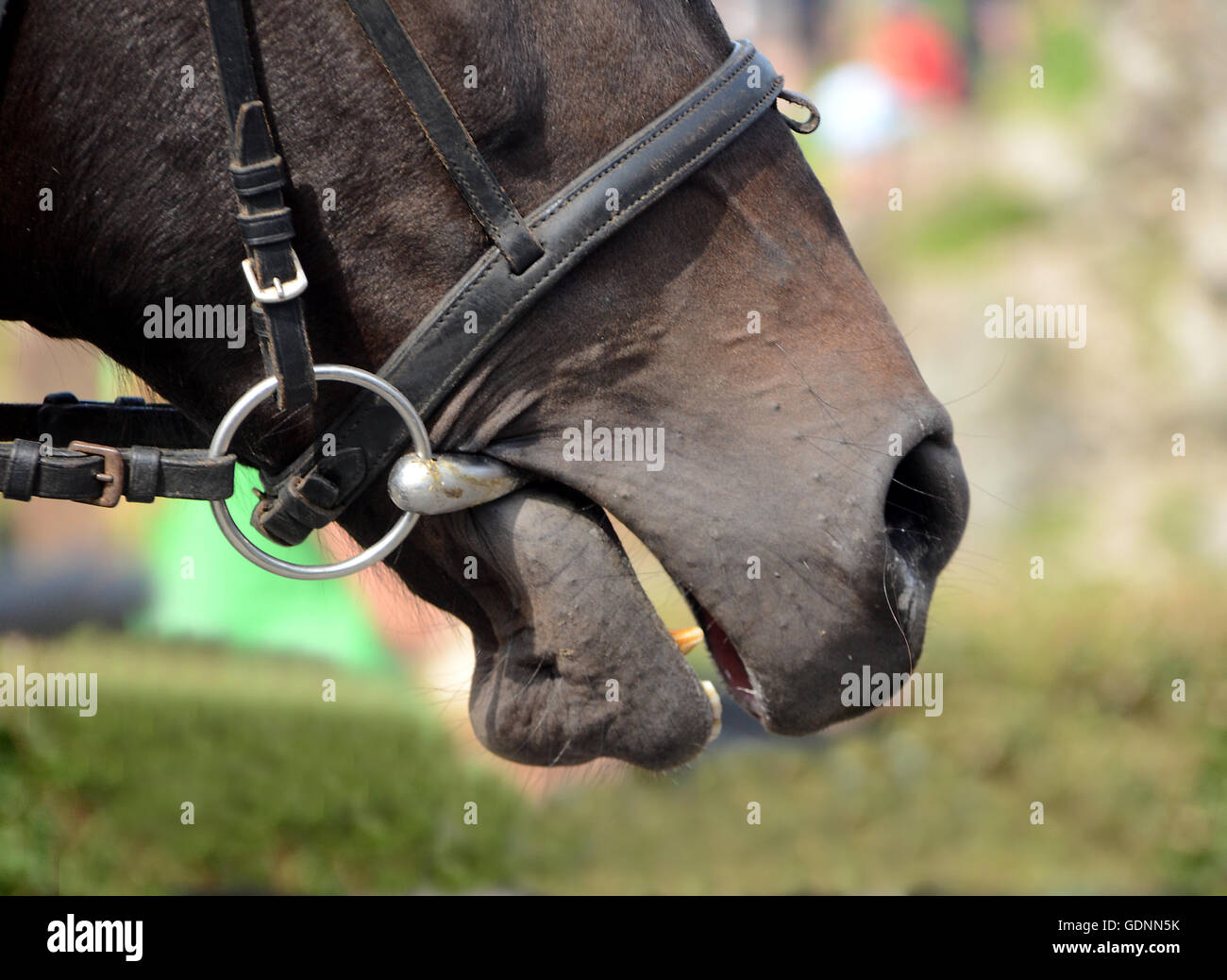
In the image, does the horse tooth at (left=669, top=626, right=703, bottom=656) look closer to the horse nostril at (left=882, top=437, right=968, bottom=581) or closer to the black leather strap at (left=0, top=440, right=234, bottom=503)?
the horse nostril at (left=882, top=437, right=968, bottom=581)

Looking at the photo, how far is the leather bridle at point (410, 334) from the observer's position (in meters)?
1.45

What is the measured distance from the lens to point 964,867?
455 centimetres

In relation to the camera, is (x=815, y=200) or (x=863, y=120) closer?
(x=815, y=200)

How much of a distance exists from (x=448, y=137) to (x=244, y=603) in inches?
158

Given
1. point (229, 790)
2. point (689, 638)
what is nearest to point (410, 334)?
point (689, 638)

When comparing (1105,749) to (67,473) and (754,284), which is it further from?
(67,473)

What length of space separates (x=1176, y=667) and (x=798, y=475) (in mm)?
4095

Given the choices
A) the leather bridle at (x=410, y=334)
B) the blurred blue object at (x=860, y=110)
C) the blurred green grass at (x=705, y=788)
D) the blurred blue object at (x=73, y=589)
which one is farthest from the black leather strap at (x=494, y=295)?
the blurred blue object at (x=860, y=110)

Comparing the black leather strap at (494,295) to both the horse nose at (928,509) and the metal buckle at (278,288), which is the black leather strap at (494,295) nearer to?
the metal buckle at (278,288)

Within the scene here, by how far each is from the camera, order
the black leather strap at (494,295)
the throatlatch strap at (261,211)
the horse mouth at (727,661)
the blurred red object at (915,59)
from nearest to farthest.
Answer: the throatlatch strap at (261,211) < the black leather strap at (494,295) < the horse mouth at (727,661) < the blurred red object at (915,59)

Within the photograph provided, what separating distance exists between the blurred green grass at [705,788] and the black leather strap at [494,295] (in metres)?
1.81

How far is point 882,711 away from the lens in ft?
15.1

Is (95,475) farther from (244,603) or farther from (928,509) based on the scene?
(244,603)

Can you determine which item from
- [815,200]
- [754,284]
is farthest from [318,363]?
[815,200]
